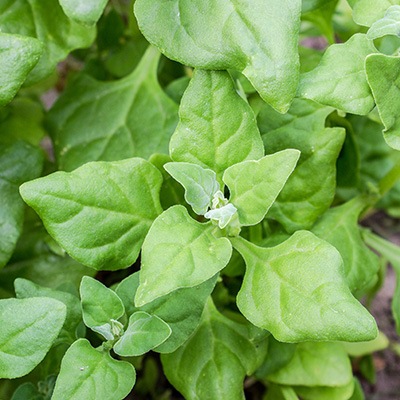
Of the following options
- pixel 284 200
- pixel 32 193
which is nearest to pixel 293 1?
pixel 284 200

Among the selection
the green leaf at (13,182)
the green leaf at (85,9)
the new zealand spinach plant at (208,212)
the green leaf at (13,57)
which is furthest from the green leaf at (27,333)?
the green leaf at (85,9)

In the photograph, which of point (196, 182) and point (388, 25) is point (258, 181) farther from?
point (388, 25)

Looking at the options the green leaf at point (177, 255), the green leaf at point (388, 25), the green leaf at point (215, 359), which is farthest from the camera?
the green leaf at point (215, 359)

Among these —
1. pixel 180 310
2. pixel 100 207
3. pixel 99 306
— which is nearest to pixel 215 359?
pixel 180 310

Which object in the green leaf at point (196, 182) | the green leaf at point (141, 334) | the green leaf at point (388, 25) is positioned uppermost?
the green leaf at point (388, 25)

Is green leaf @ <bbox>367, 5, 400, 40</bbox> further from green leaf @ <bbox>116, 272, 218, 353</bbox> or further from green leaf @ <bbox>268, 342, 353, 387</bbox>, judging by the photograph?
green leaf @ <bbox>268, 342, 353, 387</bbox>

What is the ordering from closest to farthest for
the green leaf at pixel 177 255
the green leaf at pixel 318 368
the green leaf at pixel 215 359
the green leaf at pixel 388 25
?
the green leaf at pixel 177 255 < the green leaf at pixel 388 25 < the green leaf at pixel 215 359 < the green leaf at pixel 318 368

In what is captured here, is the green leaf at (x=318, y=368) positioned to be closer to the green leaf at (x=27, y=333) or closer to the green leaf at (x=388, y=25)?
the green leaf at (x=27, y=333)
